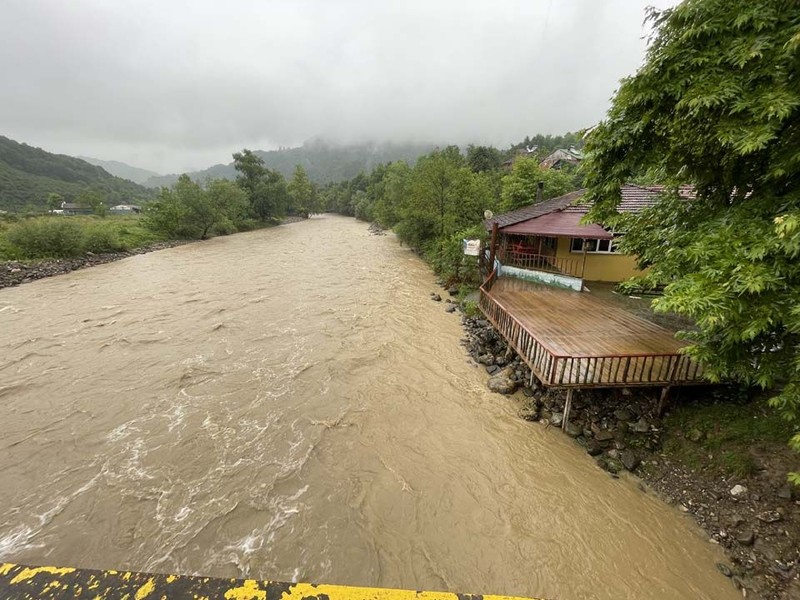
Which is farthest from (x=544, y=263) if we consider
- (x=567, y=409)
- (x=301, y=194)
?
(x=301, y=194)

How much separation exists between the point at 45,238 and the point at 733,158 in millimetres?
32909

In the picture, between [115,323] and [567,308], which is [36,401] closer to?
[115,323]

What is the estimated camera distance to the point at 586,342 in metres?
8.35

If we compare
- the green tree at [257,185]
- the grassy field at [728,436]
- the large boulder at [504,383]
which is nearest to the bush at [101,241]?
the green tree at [257,185]

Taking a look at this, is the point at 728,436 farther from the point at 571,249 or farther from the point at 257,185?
the point at 257,185

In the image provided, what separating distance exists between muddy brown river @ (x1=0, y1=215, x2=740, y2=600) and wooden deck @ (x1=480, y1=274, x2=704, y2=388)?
4.46 feet

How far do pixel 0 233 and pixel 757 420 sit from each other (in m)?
37.5

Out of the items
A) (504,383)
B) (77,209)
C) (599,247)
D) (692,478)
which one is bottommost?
(692,478)

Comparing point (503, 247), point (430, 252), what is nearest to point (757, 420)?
point (503, 247)

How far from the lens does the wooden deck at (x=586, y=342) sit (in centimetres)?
683

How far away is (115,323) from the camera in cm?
1282

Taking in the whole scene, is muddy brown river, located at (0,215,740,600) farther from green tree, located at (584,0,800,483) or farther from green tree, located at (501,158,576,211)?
green tree, located at (501,158,576,211)

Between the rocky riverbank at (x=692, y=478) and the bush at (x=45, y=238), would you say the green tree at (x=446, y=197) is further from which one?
the bush at (x=45, y=238)

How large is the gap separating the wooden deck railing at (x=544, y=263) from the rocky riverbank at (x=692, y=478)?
7.80 metres
